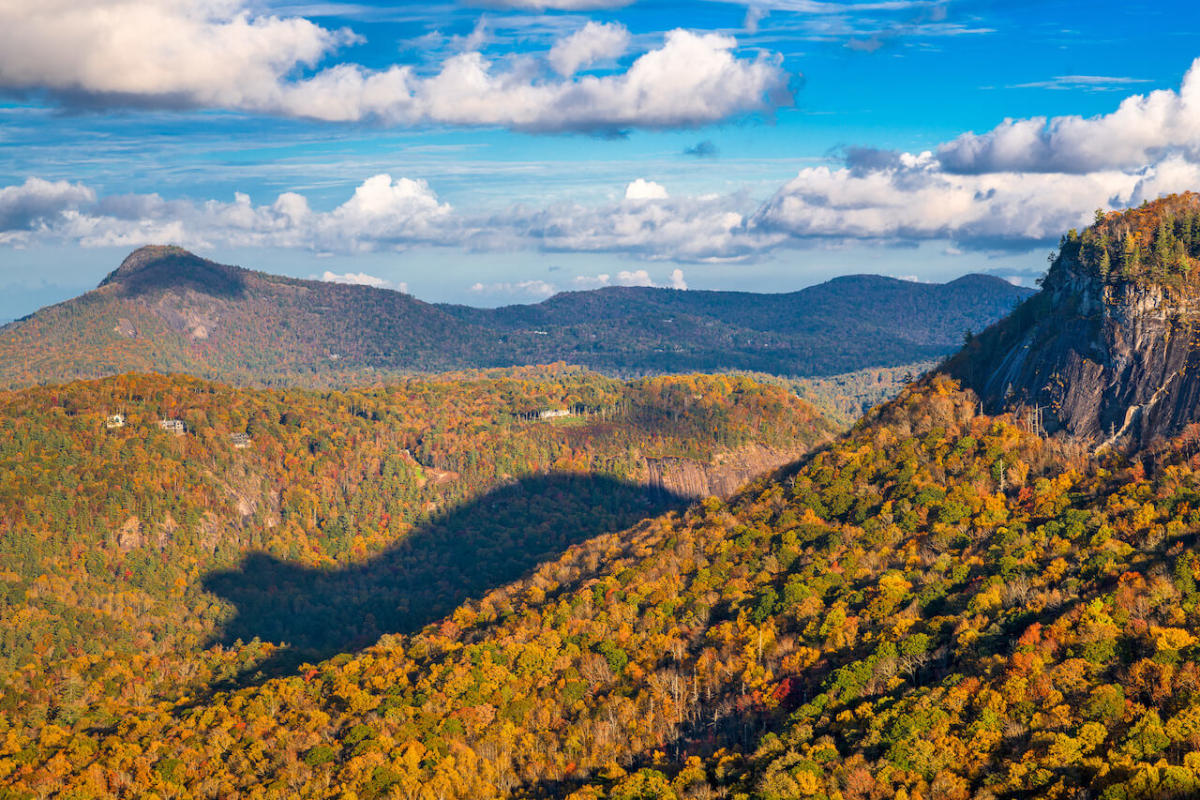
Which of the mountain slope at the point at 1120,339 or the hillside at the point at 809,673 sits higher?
the mountain slope at the point at 1120,339

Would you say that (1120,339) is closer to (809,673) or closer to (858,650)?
(858,650)

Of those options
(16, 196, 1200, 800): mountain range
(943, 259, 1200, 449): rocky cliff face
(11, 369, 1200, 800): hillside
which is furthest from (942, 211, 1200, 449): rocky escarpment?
(11, 369, 1200, 800): hillside

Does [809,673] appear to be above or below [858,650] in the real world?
below

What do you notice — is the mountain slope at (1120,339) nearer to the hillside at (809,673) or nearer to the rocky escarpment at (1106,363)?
the rocky escarpment at (1106,363)

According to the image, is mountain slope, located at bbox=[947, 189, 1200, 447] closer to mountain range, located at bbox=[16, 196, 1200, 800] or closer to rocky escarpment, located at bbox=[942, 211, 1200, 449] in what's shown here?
rocky escarpment, located at bbox=[942, 211, 1200, 449]

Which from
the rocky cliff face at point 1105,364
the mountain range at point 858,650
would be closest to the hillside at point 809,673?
the mountain range at point 858,650

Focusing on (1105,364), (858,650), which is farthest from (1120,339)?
(858,650)
